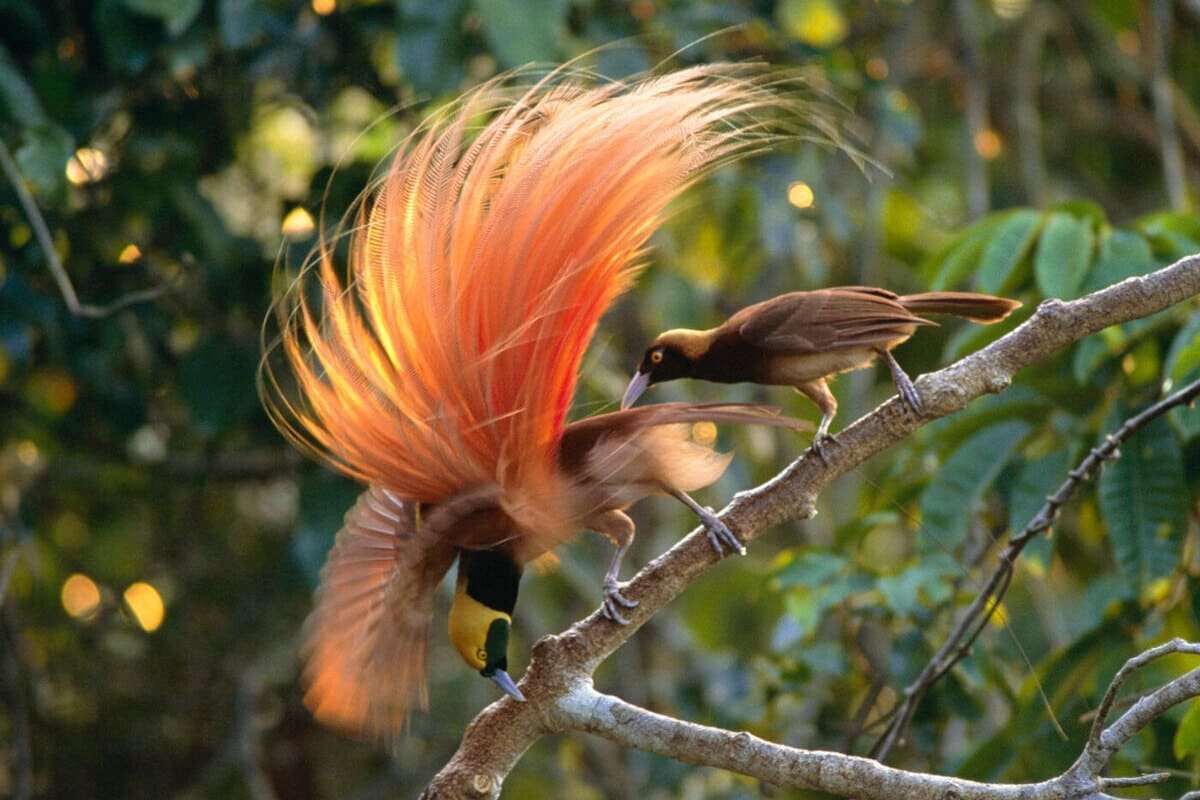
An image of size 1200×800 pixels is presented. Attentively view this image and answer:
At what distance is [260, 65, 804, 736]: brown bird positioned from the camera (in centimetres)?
130

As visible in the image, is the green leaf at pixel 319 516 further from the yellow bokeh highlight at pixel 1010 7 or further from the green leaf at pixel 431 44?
the yellow bokeh highlight at pixel 1010 7

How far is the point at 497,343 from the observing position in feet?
4.23

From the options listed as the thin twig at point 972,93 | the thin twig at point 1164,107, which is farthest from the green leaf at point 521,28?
the thin twig at point 1164,107

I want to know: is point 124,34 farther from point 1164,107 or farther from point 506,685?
point 1164,107

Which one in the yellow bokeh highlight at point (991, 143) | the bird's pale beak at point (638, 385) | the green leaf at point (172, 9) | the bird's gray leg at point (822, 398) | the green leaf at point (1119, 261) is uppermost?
the green leaf at point (172, 9)

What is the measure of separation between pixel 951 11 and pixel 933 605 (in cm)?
225

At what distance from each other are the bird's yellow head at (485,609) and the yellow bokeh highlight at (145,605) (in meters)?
2.27

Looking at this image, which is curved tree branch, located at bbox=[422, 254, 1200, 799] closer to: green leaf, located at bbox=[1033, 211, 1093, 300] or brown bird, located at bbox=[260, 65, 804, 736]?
brown bird, located at bbox=[260, 65, 804, 736]

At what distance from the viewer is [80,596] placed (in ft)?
11.7

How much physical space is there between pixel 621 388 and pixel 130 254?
1.05 meters

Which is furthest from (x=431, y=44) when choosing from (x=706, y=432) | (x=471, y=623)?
(x=471, y=623)

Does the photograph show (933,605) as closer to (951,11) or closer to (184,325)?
(184,325)

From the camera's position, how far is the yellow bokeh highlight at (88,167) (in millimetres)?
2463

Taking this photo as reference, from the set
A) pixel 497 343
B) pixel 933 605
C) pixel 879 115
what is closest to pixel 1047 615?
pixel 933 605
